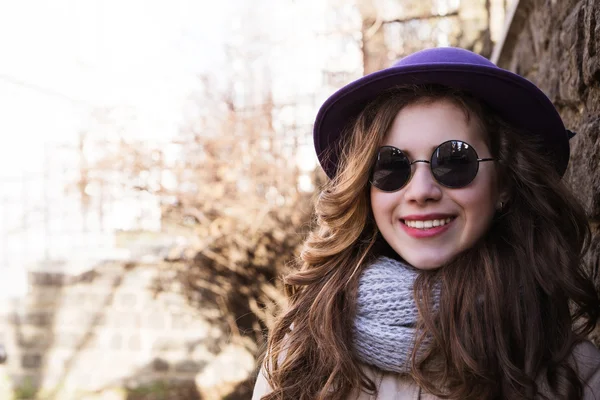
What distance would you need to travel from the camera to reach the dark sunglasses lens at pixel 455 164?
140 centimetres

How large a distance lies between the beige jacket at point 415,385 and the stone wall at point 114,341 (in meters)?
3.98

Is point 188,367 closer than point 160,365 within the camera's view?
Yes

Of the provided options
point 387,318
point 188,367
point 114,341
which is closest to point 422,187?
point 387,318

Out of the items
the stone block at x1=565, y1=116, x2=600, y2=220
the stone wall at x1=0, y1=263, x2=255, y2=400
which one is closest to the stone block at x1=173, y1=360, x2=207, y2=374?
the stone wall at x1=0, y1=263, x2=255, y2=400

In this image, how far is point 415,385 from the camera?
1.45 meters

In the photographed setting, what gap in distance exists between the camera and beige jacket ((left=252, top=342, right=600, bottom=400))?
131 centimetres

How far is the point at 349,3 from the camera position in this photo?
258 inches

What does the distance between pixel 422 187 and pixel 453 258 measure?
20 cm

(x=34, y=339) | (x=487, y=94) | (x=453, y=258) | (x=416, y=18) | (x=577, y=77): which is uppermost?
(x=416, y=18)

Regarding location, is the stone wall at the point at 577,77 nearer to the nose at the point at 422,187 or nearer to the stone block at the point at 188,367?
the nose at the point at 422,187

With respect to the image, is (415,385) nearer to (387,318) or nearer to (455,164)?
(387,318)

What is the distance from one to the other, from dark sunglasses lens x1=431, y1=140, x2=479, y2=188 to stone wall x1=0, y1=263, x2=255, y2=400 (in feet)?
13.9

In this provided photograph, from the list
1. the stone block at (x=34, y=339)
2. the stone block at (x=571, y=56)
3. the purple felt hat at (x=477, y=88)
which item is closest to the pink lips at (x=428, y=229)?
the purple felt hat at (x=477, y=88)

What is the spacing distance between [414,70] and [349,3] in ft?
18.0
